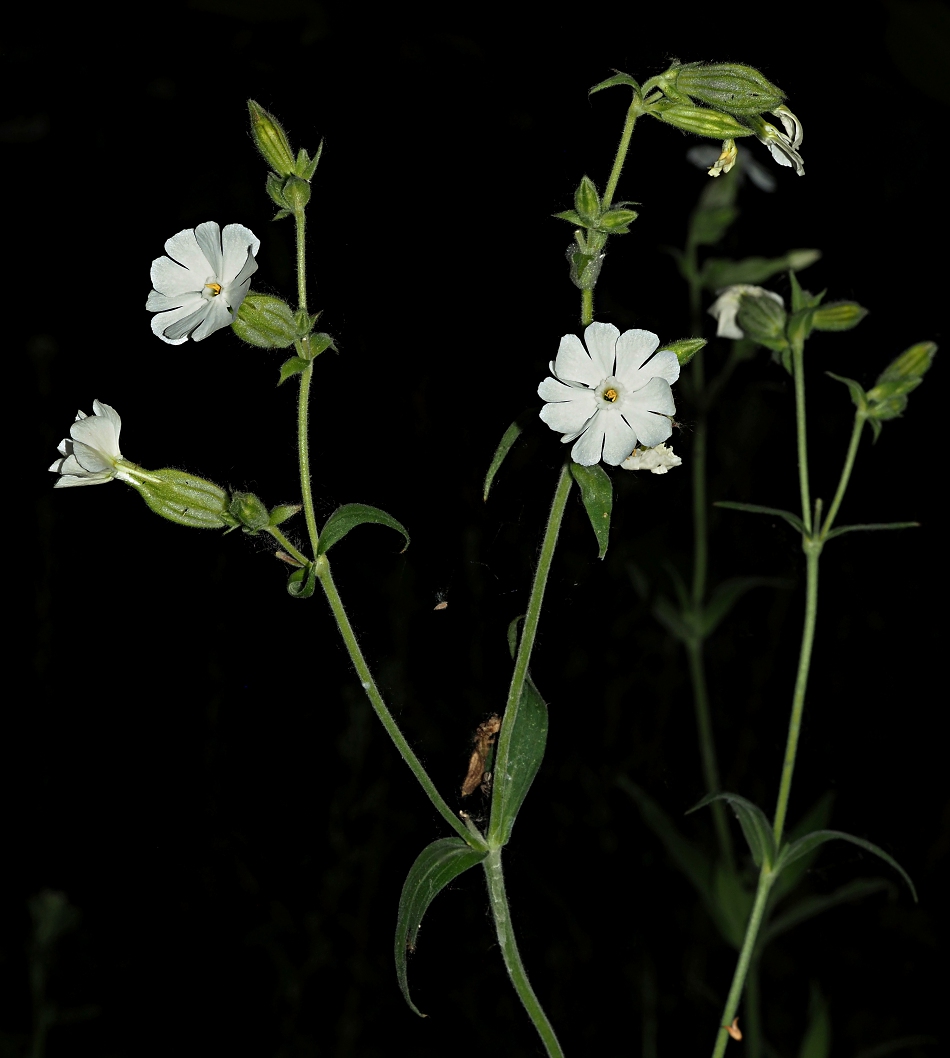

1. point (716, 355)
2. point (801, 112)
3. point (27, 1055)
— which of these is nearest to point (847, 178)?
point (801, 112)

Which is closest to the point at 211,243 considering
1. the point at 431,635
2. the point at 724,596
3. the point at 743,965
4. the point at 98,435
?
the point at 98,435

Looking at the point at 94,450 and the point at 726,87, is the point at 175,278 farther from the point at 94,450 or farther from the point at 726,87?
the point at 726,87

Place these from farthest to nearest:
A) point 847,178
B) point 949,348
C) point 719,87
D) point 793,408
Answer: point 793,408
point 949,348
point 847,178
point 719,87

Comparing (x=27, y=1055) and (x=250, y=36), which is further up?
(x=250, y=36)

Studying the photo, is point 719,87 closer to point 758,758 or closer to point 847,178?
point 847,178

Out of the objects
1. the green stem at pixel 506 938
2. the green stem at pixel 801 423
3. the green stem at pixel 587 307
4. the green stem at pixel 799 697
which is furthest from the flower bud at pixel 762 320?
the green stem at pixel 506 938

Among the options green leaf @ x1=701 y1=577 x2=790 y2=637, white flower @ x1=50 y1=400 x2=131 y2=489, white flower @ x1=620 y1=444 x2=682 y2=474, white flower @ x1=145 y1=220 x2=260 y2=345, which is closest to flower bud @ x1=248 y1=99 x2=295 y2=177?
white flower @ x1=145 y1=220 x2=260 y2=345
